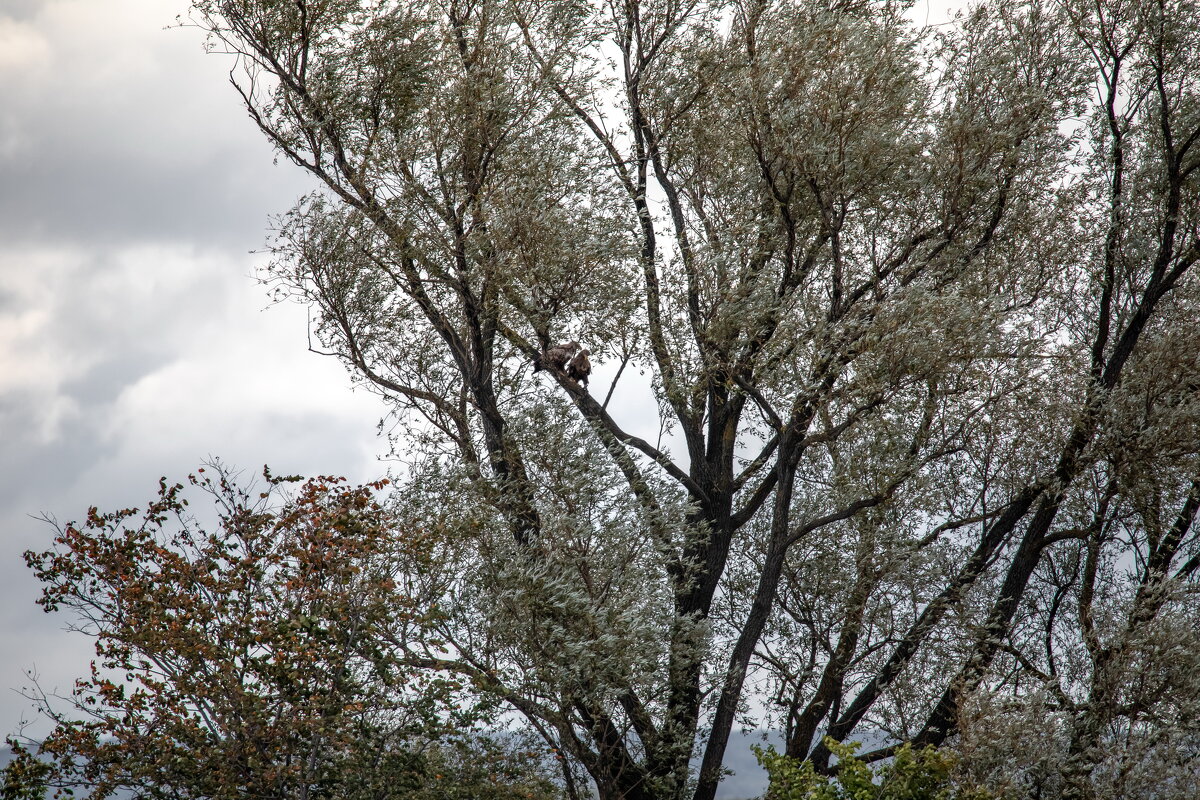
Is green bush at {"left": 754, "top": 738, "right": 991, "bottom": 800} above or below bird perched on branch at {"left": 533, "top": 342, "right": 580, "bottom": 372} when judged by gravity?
below

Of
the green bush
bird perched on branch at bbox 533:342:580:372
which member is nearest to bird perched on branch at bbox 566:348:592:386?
bird perched on branch at bbox 533:342:580:372

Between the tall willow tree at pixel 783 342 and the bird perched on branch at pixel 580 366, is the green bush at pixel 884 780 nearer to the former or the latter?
the tall willow tree at pixel 783 342

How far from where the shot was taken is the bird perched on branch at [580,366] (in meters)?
16.6

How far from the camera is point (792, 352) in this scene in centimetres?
1541

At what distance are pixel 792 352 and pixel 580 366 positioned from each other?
3297 mm

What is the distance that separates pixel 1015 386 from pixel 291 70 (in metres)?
12.0

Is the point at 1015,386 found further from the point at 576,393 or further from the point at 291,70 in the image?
the point at 291,70

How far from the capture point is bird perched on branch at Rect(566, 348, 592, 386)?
653 inches

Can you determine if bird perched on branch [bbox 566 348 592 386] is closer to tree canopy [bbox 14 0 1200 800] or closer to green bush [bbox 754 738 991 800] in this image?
tree canopy [bbox 14 0 1200 800]

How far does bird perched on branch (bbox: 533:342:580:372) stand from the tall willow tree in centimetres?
16

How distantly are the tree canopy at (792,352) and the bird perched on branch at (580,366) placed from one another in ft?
0.95

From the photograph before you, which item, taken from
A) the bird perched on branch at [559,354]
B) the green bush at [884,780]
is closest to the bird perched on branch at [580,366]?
the bird perched on branch at [559,354]

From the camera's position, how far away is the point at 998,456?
58.0ft

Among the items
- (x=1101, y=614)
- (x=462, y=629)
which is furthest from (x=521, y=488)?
(x=1101, y=614)
